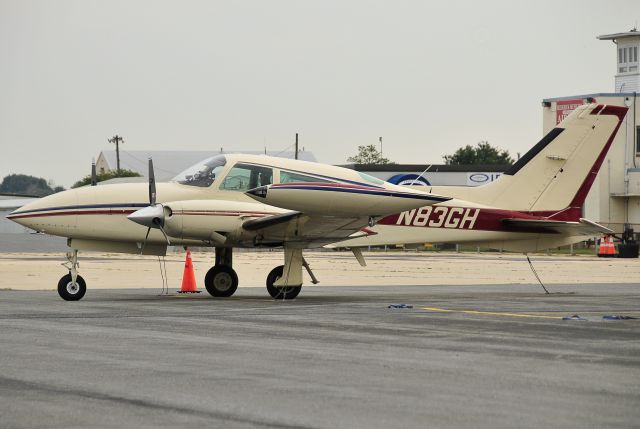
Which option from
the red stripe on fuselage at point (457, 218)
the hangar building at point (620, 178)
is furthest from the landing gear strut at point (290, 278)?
the hangar building at point (620, 178)

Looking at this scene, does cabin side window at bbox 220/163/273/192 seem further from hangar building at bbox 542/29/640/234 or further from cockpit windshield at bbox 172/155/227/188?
hangar building at bbox 542/29/640/234

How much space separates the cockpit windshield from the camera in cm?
2094

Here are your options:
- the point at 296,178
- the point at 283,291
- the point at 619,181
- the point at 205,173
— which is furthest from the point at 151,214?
the point at 619,181

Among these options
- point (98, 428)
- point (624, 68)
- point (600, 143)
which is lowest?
point (98, 428)

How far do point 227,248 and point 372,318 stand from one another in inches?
290

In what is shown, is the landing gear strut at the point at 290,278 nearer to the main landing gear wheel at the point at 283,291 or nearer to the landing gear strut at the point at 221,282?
the main landing gear wheel at the point at 283,291

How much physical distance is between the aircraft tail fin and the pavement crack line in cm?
1610

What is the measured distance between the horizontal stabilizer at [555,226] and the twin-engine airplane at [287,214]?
0.07 feet

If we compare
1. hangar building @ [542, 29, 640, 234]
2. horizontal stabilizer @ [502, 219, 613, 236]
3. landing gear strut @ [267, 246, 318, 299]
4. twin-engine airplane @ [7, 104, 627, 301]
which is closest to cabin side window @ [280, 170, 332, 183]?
twin-engine airplane @ [7, 104, 627, 301]

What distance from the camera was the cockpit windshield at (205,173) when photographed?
20.9 meters

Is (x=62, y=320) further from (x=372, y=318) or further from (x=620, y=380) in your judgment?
(x=620, y=380)

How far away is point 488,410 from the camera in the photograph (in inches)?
301

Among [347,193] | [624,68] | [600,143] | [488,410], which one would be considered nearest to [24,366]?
[488,410]

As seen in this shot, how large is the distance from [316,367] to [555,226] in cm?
→ 1436
